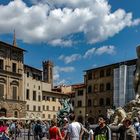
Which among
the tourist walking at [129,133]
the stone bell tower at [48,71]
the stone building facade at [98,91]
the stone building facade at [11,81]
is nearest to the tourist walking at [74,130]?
the tourist walking at [129,133]

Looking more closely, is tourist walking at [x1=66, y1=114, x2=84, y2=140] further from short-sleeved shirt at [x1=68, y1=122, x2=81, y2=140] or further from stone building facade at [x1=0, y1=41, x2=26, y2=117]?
stone building facade at [x1=0, y1=41, x2=26, y2=117]

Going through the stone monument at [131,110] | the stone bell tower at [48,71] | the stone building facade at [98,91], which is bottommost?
the stone monument at [131,110]

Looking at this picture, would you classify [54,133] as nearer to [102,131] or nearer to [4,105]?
[102,131]

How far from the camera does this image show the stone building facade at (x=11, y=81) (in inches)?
2613

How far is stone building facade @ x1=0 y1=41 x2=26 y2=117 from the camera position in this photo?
218 feet

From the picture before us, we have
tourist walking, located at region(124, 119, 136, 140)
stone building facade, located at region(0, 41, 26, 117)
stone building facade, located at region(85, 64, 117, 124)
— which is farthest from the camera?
stone building facade, located at region(85, 64, 117, 124)

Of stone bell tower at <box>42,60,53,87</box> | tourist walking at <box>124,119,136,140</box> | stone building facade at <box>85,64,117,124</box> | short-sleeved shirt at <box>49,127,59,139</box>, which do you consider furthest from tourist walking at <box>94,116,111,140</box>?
stone bell tower at <box>42,60,53,87</box>

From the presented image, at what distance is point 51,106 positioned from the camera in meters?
91.9

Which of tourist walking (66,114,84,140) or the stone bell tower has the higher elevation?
the stone bell tower

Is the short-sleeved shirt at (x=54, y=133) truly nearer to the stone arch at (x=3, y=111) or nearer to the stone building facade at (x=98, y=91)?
the stone arch at (x=3, y=111)

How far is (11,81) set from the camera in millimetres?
68688

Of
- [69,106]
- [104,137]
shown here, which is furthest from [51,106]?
→ [104,137]

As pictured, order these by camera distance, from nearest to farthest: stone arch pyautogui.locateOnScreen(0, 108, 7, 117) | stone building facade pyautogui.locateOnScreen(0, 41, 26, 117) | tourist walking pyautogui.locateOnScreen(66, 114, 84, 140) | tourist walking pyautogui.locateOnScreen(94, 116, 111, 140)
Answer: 1. tourist walking pyautogui.locateOnScreen(94, 116, 111, 140)
2. tourist walking pyautogui.locateOnScreen(66, 114, 84, 140)
3. stone arch pyautogui.locateOnScreen(0, 108, 7, 117)
4. stone building facade pyautogui.locateOnScreen(0, 41, 26, 117)

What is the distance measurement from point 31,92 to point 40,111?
613 centimetres
